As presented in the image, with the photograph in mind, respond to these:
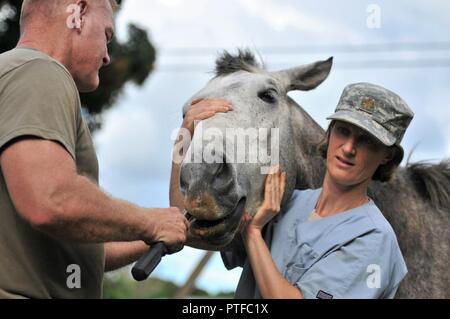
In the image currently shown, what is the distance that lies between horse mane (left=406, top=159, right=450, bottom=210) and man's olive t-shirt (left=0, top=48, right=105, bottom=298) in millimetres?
2518

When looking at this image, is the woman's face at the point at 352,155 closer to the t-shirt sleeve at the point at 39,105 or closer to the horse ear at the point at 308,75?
the horse ear at the point at 308,75

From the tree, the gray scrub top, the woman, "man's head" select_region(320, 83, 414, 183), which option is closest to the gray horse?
the woman

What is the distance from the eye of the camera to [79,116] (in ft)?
10.9

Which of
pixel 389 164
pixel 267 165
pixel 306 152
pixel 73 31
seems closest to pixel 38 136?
pixel 73 31

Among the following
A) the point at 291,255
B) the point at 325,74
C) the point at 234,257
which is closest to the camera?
the point at 291,255

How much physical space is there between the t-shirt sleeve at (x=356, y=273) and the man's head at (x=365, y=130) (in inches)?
14.6

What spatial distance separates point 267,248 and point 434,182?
1765 millimetres

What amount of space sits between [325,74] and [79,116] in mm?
2234

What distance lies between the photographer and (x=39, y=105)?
10.1 ft

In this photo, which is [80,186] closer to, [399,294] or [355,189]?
[355,189]

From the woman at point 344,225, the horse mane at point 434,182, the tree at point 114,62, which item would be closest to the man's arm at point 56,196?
the woman at point 344,225

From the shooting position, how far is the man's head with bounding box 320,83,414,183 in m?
3.77
